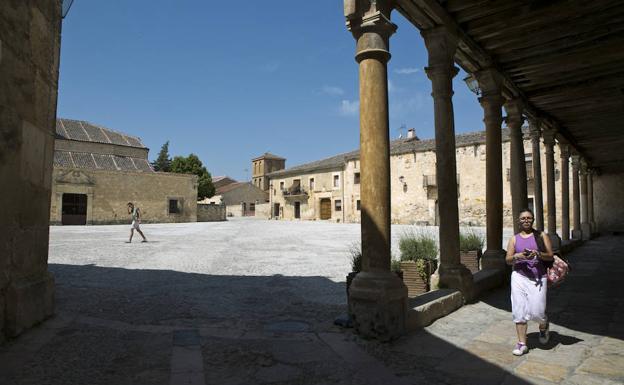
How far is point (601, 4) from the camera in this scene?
4.68 m

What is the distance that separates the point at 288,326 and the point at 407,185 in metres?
27.9

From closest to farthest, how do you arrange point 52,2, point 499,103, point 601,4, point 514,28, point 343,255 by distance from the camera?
point 52,2 → point 601,4 → point 514,28 → point 499,103 → point 343,255

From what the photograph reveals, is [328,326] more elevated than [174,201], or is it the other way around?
[174,201]

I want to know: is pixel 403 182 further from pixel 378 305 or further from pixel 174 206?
pixel 378 305

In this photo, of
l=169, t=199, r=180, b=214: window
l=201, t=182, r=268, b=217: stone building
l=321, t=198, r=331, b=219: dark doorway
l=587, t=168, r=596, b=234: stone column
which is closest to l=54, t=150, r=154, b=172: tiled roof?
l=169, t=199, r=180, b=214: window

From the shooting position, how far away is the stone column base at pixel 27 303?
326 centimetres

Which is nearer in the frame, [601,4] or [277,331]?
[277,331]

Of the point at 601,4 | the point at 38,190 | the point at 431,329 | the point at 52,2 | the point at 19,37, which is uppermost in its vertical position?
the point at 601,4

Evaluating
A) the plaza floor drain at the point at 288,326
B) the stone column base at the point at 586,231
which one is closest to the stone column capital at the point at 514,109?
the plaza floor drain at the point at 288,326

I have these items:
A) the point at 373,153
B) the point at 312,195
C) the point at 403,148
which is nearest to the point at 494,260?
the point at 373,153

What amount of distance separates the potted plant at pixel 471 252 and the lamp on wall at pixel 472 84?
98.2 inches

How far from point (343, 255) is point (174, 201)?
24221 millimetres

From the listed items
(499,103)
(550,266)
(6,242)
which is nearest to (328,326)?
(550,266)

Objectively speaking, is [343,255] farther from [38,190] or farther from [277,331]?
[38,190]
